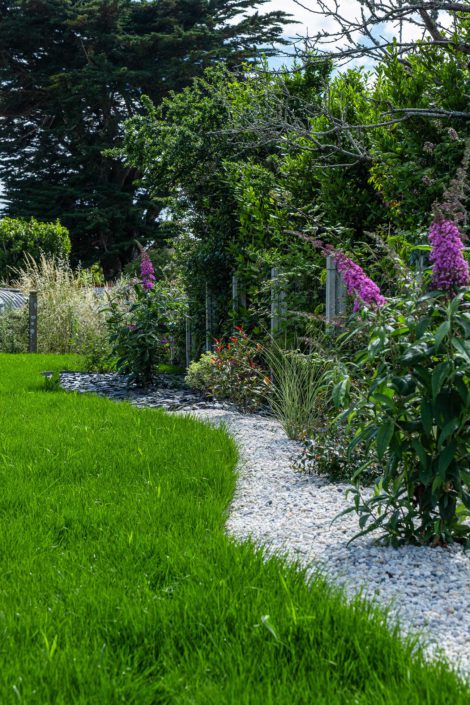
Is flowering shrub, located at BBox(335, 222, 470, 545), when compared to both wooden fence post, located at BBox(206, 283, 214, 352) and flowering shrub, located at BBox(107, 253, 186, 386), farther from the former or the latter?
wooden fence post, located at BBox(206, 283, 214, 352)

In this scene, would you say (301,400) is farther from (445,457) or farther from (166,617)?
(166,617)

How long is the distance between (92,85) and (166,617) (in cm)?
2293

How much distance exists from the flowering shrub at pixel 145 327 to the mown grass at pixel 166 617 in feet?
15.0

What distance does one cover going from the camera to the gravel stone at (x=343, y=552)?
8.00 feet

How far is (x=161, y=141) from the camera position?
395 inches

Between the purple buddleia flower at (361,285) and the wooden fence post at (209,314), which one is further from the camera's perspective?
the wooden fence post at (209,314)

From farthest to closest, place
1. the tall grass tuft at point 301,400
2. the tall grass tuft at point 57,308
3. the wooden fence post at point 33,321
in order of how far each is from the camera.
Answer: the tall grass tuft at point 57,308 → the wooden fence post at point 33,321 → the tall grass tuft at point 301,400

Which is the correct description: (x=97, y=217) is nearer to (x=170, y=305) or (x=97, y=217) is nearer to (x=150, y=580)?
(x=170, y=305)

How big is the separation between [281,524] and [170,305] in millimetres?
5559

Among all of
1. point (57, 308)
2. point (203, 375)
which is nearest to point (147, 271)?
point (203, 375)

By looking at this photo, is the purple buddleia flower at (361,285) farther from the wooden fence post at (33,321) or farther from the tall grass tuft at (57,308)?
the wooden fence post at (33,321)

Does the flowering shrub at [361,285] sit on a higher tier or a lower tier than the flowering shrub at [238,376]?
higher

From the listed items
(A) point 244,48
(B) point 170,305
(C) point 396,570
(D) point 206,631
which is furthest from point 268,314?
(A) point 244,48

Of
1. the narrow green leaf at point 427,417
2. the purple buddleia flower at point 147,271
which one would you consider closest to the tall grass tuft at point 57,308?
the purple buddleia flower at point 147,271
